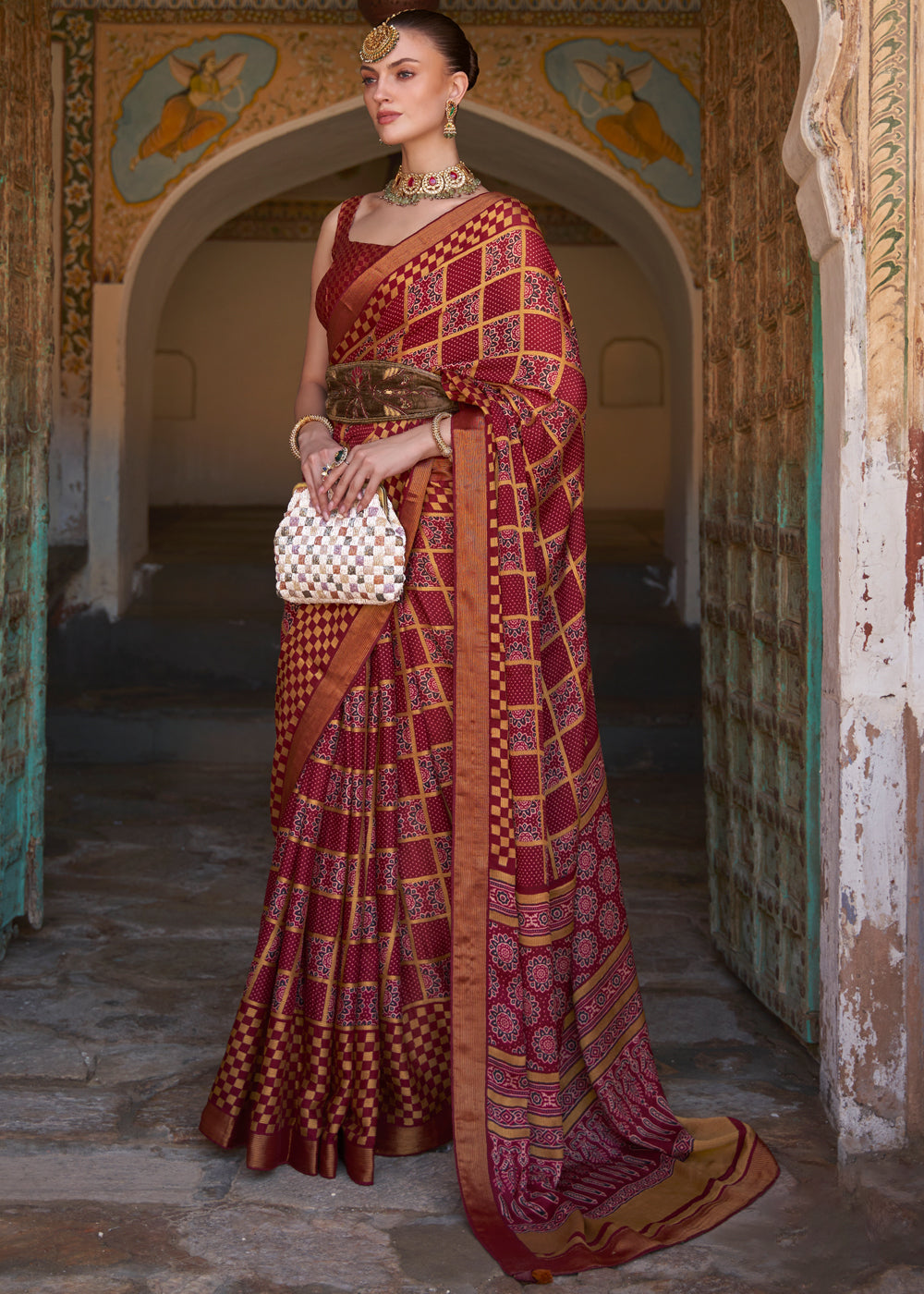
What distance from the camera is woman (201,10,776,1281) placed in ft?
6.50

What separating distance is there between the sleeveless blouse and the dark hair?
0.26 meters

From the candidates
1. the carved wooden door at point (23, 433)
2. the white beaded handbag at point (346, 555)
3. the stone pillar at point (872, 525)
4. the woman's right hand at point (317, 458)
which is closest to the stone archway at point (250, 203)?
the carved wooden door at point (23, 433)

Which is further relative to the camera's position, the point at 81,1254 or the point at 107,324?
the point at 107,324

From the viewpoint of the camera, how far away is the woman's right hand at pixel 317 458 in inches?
79.4

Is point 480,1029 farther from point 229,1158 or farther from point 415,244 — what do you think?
point 415,244

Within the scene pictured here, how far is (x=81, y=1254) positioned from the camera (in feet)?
5.88

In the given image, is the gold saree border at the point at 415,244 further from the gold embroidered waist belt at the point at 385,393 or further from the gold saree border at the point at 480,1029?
the gold saree border at the point at 480,1029

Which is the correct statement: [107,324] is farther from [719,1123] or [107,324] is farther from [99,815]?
[719,1123]

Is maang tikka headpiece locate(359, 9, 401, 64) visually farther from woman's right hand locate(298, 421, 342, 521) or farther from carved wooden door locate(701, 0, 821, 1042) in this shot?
carved wooden door locate(701, 0, 821, 1042)

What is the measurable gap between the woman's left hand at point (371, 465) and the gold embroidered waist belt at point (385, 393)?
0.20 feet

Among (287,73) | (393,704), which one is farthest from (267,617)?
(393,704)

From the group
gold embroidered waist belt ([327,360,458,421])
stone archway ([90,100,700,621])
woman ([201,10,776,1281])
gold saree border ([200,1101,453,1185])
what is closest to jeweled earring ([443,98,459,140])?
woman ([201,10,776,1281])

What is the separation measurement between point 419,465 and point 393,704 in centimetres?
37

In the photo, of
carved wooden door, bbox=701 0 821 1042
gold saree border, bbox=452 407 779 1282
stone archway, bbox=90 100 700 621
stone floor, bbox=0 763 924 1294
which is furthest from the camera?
stone archway, bbox=90 100 700 621
